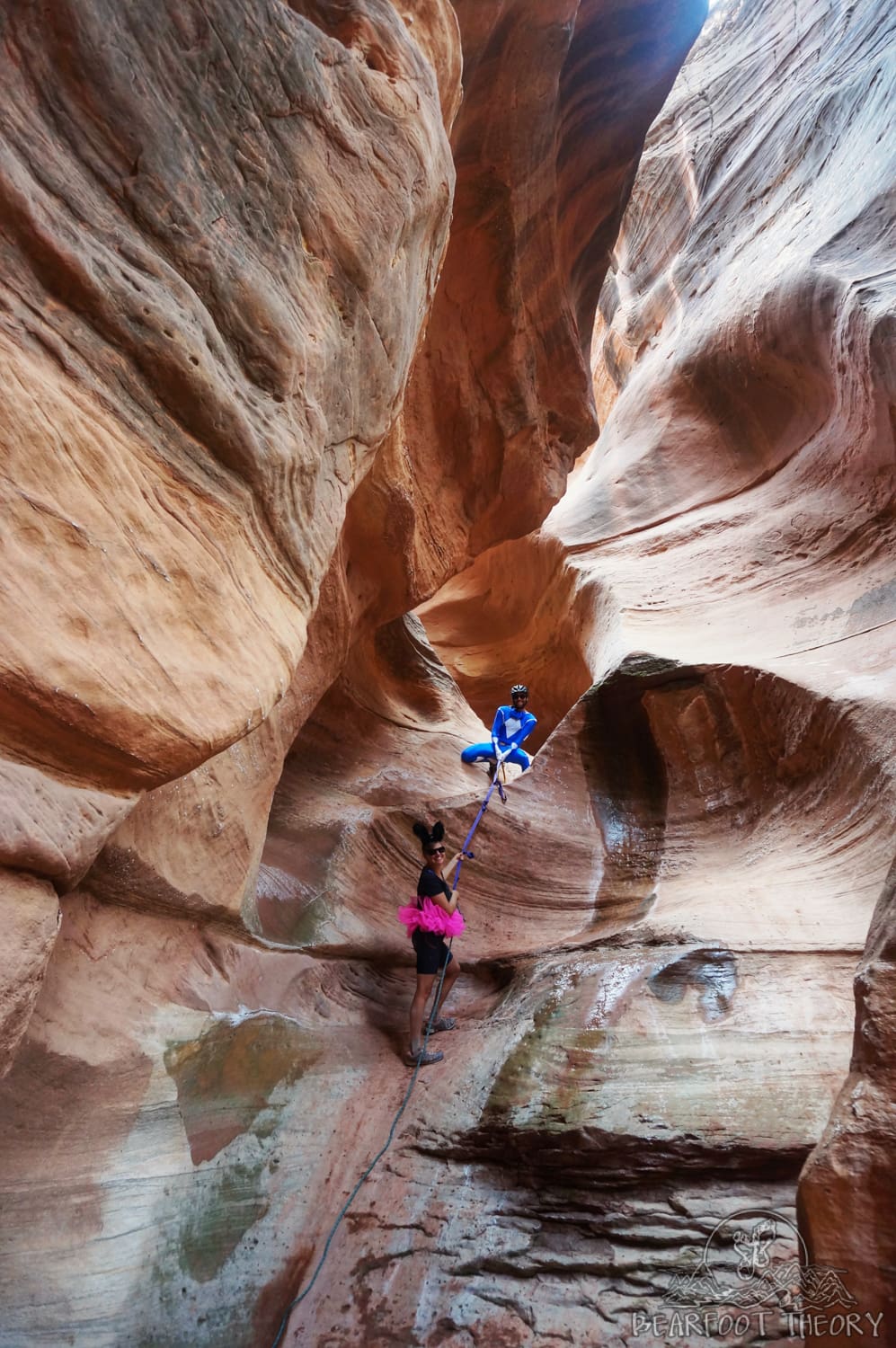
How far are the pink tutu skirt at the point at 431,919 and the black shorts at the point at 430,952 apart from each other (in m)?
0.04

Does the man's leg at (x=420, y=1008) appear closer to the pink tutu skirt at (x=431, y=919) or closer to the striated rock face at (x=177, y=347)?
the pink tutu skirt at (x=431, y=919)

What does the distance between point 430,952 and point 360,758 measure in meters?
3.19

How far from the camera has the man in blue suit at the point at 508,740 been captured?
7777 millimetres

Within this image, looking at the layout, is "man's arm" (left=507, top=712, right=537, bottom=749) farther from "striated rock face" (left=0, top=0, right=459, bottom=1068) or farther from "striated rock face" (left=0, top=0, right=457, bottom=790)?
"striated rock face" (left=0, top=0, right=457, bottom=790)

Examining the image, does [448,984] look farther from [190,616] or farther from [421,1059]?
[190,616]

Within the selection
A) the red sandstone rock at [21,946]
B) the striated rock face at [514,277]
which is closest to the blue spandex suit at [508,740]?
the striated rock face at [514,277]

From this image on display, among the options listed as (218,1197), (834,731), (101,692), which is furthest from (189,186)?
(834,731)

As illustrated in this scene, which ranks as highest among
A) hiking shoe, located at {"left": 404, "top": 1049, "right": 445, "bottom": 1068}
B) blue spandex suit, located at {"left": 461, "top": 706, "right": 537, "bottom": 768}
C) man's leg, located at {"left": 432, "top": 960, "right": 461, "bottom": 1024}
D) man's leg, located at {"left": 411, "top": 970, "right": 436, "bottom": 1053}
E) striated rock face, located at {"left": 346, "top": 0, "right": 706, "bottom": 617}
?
striated rock face, located at {"left": 346, "top": 0, "right": 706, "bottom": 617}

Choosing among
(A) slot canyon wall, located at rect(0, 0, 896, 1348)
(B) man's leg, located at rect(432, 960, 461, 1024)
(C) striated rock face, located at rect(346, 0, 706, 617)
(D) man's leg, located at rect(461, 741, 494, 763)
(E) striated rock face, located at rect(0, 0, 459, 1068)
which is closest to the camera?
(E) striated rock face, located at rect(0, 0, 459, 1068)

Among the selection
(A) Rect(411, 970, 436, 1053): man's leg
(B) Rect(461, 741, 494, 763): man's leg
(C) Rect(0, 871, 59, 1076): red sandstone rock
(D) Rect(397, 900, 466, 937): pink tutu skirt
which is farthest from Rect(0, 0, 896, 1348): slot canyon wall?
(D) Rect(397, 900, 466, 937): pink tutu skirt

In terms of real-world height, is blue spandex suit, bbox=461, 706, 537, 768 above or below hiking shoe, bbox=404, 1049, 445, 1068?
above

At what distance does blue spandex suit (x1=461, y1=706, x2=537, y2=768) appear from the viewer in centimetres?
779

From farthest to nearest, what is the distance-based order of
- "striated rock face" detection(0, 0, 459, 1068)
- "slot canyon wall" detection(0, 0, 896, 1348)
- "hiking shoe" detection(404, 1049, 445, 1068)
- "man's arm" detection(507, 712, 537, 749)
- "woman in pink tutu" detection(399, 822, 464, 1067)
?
1. "man's arm" detection(507, 712, 537, 749)
2. "woman in pink tutu" detection(399, 822, 464, 1067)
3. "hiking shoe" detection(404, 1049, 445, 1068)
4. "slot canyon wall" detection(0, 0, 896, 1348)
5. "striated rock face" detection(0, 0, 459, 1068)

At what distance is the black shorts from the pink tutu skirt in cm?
4
